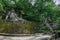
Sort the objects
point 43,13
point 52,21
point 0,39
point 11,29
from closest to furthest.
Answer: point 0,39, point 11,29, point 43,13, point 52,21

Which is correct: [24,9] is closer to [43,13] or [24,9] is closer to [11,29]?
[43,13]

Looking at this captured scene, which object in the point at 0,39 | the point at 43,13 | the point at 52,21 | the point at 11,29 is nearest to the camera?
the point at 0,39

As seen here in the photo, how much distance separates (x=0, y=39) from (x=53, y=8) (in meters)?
3.72

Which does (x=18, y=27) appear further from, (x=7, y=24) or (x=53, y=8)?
(x=53, y=8)

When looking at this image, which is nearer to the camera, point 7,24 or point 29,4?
point 7,24

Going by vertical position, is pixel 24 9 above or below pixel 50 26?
above

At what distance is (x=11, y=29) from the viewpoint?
7.55 m

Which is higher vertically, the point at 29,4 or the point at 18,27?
the point at 29,4

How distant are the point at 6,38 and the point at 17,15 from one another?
123 inches

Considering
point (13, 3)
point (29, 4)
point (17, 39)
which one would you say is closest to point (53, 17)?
point (29, 4)

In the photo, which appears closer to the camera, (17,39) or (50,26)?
(17,39)

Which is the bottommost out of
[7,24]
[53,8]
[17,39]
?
[17,39]

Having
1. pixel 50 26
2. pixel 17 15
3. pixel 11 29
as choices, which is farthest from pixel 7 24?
pixel 50 26

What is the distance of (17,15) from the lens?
9.00 m
